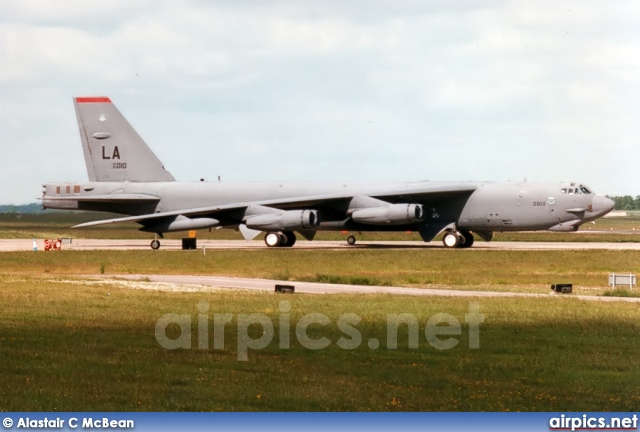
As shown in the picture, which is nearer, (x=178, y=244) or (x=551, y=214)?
(x=551, y=214)

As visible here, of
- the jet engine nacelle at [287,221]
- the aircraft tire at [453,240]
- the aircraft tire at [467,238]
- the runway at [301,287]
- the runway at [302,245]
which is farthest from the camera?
the runway at [302,245]

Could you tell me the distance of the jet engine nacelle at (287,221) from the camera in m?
51.2

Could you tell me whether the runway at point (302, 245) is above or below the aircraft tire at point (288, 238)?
below

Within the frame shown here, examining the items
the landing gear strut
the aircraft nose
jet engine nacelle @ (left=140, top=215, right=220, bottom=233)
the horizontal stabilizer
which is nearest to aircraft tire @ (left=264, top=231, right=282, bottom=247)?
the landing gear strut

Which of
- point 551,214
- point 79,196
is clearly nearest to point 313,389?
point 551,214

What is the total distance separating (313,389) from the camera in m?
14.9

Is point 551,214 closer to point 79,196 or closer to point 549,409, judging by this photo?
point 79,196

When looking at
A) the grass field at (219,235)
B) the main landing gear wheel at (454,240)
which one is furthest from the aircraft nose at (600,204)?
the grass field at (219,235)

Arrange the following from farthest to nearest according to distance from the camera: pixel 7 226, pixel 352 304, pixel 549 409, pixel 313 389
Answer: pixel 7 226
pixel 352 304
pixel 313 389
pixel 549 409

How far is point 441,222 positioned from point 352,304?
87.4 ft

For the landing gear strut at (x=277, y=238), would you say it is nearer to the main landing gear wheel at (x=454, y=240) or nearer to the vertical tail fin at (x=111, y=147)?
the main landing gear wheel at (x=454, y=240)

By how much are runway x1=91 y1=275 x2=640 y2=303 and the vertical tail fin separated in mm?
22920

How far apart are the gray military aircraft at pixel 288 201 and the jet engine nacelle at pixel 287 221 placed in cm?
6

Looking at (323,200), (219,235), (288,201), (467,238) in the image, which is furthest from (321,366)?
(219,235)
